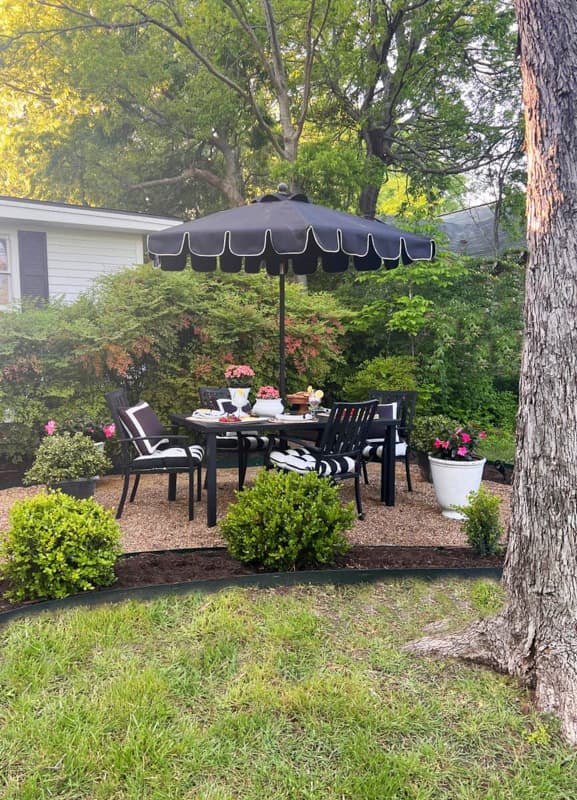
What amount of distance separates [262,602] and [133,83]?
11822 millimetres

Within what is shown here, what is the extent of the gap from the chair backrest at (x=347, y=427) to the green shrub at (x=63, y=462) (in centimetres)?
203

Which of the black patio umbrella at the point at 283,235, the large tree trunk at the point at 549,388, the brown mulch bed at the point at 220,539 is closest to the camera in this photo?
the large tree trunk at the point at 549,388

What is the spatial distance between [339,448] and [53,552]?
2.09m

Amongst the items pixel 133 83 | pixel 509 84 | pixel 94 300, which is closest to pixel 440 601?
pixel 94 300

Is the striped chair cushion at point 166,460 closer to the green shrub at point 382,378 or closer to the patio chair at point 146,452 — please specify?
the patio chair at point 146,452

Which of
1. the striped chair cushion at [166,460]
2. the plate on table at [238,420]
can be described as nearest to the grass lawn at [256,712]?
the plate on table at [238,420]

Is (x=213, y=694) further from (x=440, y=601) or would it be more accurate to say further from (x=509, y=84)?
(x=509, y=84)

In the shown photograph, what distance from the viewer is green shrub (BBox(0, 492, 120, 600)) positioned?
2682mm

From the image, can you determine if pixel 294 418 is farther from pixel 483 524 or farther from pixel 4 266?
pixel 4 266

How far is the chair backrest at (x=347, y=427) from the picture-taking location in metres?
3.95

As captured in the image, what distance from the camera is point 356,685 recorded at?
6.87 feet

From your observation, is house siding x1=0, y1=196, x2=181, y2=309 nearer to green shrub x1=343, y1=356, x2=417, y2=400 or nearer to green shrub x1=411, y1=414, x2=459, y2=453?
green shrub x1=343, y1=356, x2=417, y2=400

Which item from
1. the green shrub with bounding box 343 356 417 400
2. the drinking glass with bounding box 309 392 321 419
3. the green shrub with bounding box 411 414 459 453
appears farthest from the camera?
the green shrub with bounding box 343 356 417 400

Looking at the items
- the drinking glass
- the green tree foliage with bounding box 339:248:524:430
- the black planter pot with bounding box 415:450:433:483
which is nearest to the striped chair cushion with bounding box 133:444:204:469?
the drinking glass
